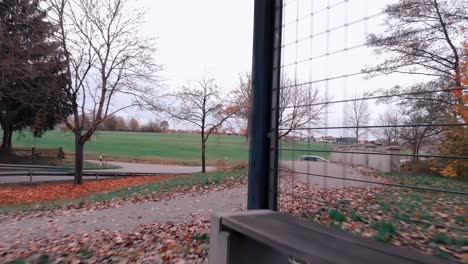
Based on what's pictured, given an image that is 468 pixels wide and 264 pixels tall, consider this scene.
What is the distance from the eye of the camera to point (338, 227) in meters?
3.51

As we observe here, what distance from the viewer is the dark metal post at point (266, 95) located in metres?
2.95

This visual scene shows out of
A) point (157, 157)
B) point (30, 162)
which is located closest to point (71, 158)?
point (30, 162)

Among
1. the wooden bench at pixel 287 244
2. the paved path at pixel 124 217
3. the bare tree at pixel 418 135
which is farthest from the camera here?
the paved path at pixel 124 217

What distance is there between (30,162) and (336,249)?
101 feet

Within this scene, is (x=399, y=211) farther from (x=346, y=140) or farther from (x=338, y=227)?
(x=346, y=140)

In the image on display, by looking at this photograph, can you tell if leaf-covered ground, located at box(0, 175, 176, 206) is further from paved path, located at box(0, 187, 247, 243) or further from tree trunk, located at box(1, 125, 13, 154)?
tree trunk, located at box(1, 125, 13, 154)

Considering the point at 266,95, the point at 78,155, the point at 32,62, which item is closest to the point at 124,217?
the point at 266,95

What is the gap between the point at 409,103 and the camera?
2562 mm

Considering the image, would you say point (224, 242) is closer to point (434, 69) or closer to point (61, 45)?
point (434, 69)

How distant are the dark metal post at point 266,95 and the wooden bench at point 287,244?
408 mm

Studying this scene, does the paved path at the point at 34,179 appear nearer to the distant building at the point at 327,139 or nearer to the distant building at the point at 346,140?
the distant building at the point at 327,139

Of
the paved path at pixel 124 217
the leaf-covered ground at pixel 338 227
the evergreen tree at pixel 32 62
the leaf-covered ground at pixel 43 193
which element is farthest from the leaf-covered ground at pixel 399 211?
the evergreen tree at pixel 32 62

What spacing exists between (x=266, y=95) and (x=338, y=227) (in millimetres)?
1594

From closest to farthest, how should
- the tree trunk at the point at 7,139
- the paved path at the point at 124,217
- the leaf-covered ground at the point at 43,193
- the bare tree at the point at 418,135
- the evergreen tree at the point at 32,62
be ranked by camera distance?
the bare tree at the point at 418,135 < the paved path at the point at 124,217 < the leaf-covered ground at the point at 43,193 < the evergreen tree at the point at 32,62 < the tree trunk at the point at 7,139
